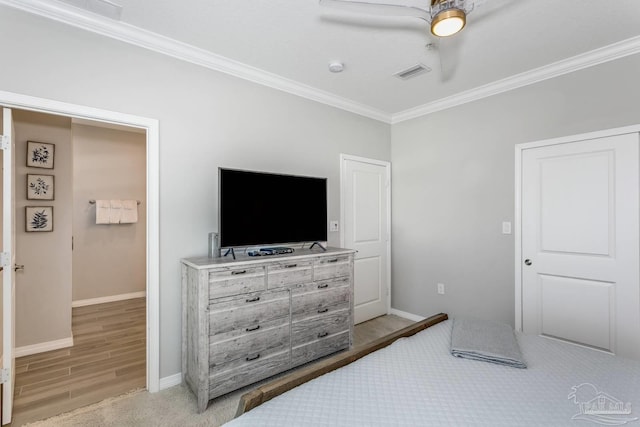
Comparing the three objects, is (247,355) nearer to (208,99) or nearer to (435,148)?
(208,99)

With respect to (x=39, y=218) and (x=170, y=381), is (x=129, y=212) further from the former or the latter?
(x=170, y=381)

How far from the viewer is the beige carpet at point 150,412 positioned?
1.99 m

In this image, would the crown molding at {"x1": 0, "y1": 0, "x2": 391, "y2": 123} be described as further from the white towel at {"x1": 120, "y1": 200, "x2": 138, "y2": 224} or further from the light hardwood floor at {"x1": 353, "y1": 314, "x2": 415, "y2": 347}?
the white towel at {"x1": 120, "y1": 200, "x2": 138, "y2": 224}

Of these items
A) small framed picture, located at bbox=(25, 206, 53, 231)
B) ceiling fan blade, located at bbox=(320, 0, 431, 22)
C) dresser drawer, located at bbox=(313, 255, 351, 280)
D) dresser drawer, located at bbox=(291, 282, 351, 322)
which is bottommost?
dresser drawer, located at bbox=(291, 282, 351, 322)

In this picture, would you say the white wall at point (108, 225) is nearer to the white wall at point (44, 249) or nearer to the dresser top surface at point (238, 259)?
the white wall at point (44, 249)

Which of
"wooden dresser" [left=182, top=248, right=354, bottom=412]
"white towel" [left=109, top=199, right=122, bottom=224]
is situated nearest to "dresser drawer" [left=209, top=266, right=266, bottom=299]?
"wooden dresser" [left=182, top=248, right=354, bottom=412]

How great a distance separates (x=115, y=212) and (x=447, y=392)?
5028 millimetres

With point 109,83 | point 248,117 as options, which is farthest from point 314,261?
point 109,83

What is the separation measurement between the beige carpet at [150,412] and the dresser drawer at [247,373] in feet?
0.35

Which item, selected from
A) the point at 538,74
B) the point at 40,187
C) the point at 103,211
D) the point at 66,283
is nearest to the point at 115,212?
the point at 103,211

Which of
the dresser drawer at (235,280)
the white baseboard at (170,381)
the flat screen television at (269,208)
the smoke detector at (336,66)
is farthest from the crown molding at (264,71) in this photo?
the white baseboard at (170,381)

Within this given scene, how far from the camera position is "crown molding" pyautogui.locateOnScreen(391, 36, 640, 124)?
95.8 inches

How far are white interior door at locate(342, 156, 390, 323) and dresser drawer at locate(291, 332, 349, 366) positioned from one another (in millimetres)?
887

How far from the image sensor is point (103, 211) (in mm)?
4594
